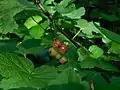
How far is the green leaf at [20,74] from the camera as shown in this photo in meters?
0.92

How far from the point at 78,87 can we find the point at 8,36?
1.27 metres

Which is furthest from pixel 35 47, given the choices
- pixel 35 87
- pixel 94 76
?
pixel 35 87

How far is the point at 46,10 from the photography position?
164cm

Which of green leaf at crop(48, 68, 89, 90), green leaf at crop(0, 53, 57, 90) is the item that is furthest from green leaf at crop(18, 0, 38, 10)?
green leaf at crop(48, 68, 89, 90)

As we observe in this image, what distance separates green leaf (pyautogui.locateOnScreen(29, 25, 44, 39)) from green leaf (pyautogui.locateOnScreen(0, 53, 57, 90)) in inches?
26.6

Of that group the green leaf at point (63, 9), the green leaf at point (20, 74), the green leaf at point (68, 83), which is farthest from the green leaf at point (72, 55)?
the green leaf at point (68, 83)

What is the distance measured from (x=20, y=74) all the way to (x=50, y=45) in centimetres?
60

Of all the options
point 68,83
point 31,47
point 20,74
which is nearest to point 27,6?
point 31,47

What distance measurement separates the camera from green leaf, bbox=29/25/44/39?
5.59 ft

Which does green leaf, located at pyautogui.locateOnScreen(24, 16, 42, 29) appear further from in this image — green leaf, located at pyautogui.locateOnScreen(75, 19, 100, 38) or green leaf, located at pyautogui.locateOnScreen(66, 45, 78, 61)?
green leaf, located at pyautogui.locateOnScreen(66, 45, 78, 61)

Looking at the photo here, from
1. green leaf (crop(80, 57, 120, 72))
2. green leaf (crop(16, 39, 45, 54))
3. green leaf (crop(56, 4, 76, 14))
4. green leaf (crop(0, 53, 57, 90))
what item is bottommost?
green leaf (crop(16, 39, 45, 54))

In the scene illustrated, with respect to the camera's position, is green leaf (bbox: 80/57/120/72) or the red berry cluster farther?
the red berry cluster

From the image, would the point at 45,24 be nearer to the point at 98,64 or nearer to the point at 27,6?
the point at 27,6

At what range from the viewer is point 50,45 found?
60.9 inches
